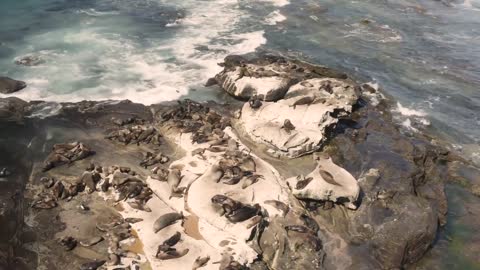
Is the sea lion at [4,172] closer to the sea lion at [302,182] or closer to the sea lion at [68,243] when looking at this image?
the sea lion at [68,243]

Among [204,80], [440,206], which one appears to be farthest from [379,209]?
[204,80]

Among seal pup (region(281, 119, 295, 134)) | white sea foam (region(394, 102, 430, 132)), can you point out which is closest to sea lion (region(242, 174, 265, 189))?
seal pup (region(281, 119, 295, 134))

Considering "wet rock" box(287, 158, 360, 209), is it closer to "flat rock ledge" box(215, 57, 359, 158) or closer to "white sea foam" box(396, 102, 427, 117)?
"flat rock ledge" box(215, 57, 359, 158)

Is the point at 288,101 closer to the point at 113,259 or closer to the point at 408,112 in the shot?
the point at 408,112

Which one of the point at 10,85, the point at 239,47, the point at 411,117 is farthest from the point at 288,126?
the point at 10,85

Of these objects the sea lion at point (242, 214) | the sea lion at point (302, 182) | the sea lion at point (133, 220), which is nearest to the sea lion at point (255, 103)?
the sea lion at point (302, 182)
